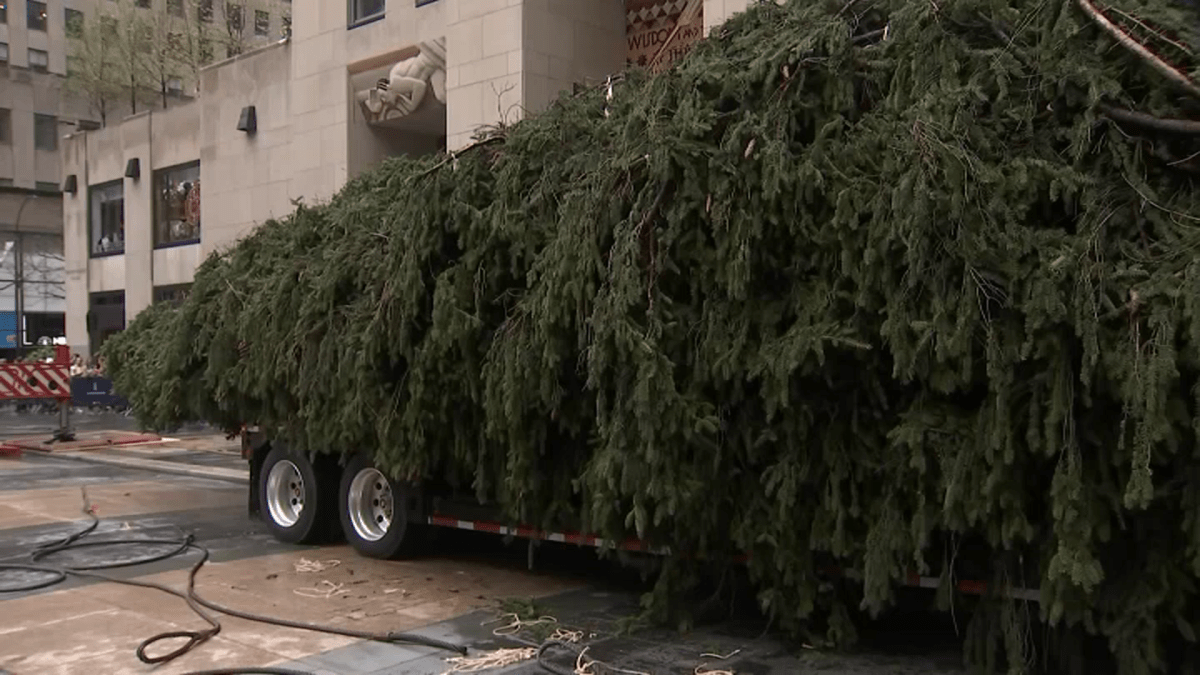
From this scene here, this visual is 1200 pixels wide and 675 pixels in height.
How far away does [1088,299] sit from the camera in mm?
4891

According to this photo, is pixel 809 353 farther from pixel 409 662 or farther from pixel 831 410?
pixel 409 662

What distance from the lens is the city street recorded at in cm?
631

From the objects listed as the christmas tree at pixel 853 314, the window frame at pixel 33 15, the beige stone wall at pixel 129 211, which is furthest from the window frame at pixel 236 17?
the christmas tree at pixel 853 314

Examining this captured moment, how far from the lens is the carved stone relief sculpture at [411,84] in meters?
18.3

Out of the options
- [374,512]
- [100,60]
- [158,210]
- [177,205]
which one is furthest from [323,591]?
[100,60]

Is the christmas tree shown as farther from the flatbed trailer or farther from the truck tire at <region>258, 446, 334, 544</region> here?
the truck tire at <region>258, 446, 334, 544</region>

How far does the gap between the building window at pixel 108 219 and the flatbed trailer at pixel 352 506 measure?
2498 cm

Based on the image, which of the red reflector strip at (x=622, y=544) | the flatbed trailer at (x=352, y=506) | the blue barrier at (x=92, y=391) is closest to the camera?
the red reflector strip at (x=622, y=544)

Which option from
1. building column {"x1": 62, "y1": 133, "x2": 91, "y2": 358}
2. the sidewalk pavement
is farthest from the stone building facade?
the sidewalk pavement

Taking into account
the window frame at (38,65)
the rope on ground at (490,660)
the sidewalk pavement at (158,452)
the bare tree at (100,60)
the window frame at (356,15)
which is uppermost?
the window frame at (38,65)

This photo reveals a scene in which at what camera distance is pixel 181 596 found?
26.2ft

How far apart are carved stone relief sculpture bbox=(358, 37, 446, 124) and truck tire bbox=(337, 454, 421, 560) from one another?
10.4 metres

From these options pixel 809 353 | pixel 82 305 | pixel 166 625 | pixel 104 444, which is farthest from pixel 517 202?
pixel 82 305

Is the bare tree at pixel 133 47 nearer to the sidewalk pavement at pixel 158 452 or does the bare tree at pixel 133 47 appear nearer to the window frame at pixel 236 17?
the window frame at pixel 236 17
